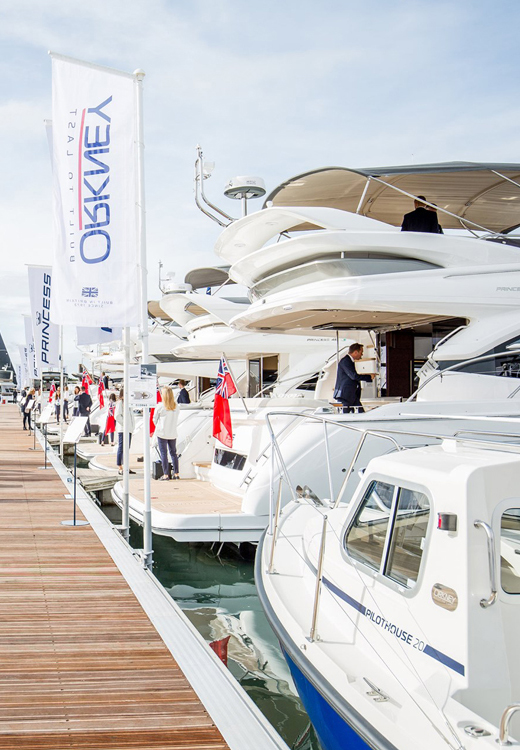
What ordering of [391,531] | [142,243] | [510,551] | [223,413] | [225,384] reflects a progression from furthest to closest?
[225,384], [223,413], [142,243], [391,531], [510,551]

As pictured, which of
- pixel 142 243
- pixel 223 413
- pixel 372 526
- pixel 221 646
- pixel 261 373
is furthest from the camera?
pixel 261 373

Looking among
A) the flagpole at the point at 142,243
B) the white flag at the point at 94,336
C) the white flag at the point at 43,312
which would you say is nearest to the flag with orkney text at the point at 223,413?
the white flag at the point at 94,336

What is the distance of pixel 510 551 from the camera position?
11.7 feet

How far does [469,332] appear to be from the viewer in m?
9.70

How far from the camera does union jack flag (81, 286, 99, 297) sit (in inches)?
269

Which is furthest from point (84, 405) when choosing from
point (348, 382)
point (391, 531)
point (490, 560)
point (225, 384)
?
point (490, 560)

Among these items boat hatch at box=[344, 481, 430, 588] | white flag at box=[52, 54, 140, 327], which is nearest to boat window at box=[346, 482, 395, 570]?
boat hatch at box=[344, 481, 430, 588]

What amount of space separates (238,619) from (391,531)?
12.5ft

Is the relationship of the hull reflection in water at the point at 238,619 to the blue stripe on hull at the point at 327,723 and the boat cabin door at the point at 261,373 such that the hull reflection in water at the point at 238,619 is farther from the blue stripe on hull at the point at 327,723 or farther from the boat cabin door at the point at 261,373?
the boat cabin door at the point at 261,373

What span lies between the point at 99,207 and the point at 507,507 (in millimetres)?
5214

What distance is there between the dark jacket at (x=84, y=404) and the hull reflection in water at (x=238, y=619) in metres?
13.8

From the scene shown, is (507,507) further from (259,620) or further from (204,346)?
(204,346)

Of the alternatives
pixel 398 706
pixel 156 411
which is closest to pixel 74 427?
pixel 156 411

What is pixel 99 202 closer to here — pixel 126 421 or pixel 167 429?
pixel 126 421
